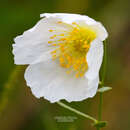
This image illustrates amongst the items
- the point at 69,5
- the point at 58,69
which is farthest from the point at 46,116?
the point at 69,5

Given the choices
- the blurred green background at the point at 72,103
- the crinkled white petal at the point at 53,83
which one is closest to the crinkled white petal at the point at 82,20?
the crinkled white petal at the point at 53,83

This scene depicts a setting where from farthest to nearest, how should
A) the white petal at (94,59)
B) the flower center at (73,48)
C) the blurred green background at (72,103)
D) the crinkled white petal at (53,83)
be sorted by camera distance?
the blurred green background at (72,103) → the flower center at (73,48) → the crinkled white petal at (53,83) → the white petal at (94,59)

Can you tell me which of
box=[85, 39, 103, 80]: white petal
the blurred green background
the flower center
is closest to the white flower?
the flower center

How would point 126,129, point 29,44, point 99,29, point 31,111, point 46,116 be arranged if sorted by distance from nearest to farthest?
point 99,29
point 29,44
point 46,116
point 126,129
point 31,111

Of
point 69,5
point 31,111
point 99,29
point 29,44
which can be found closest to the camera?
point 99,29

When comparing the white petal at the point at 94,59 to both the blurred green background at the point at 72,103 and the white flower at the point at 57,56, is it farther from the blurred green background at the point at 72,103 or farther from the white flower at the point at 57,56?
the blurred green background at the point at 72,103

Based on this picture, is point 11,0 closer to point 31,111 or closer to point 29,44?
point 31,111

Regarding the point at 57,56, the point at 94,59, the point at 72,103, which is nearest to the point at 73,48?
the point at 57,56

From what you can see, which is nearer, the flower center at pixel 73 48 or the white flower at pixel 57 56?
the white flower at pixel 57 56

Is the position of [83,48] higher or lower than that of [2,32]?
higher
